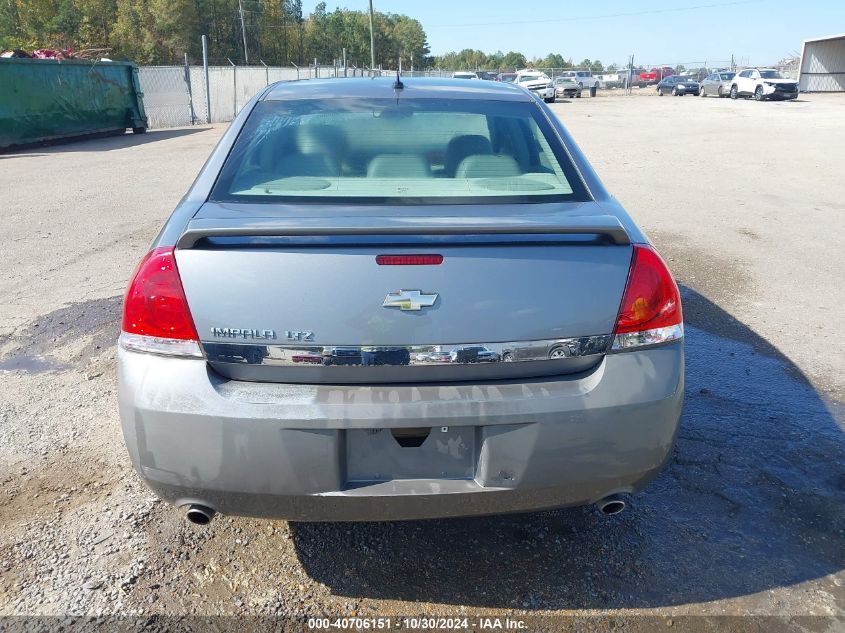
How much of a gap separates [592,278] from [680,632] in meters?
1.21

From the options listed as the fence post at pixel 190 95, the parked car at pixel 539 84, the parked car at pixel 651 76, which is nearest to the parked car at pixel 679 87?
the parked car at pixel 539 84

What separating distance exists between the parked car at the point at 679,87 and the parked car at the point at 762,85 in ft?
19.4

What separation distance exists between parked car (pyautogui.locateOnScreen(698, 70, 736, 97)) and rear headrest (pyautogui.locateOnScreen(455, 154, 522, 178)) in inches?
1742

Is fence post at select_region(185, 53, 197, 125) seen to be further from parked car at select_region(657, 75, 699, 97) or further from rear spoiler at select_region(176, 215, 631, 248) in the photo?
parked car at select_region(657, 75, 699, 97)

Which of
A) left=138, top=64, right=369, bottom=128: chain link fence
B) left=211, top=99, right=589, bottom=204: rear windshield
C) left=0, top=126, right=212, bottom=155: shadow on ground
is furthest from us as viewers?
left=138, top=64, right=369, bottom=128: chain link fence

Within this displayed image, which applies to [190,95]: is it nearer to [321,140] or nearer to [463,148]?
[321,140]

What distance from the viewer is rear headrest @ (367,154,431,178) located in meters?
2.77

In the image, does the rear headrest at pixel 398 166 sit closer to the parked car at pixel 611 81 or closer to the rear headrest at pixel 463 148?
the rear headrest at pixel 463 148

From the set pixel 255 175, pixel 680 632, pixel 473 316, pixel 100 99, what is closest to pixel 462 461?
pixel 473 316

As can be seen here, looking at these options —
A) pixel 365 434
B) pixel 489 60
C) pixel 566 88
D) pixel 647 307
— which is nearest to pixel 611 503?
pixel 647 307

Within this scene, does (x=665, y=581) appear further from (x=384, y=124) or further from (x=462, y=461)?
(x=384, y=124)

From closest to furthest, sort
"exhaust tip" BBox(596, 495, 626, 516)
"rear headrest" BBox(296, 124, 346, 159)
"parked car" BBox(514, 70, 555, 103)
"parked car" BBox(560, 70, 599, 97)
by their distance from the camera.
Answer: "exhaust tip" BBox(596, 495, 626, 516) → "rear headrest" BBox(296, 124, 346, 159) → "parked car" BBox(514, 70, 555, 103) → "parked car" BBox(560, 70, 599, 97)

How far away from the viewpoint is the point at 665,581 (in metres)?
2.52

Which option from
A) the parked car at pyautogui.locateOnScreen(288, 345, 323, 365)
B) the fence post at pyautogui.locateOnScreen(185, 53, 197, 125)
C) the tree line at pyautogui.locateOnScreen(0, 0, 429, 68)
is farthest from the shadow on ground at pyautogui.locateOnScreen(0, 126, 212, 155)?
the tree line at pyautogui.locateOnScreen(0, 0, 429, 68)
